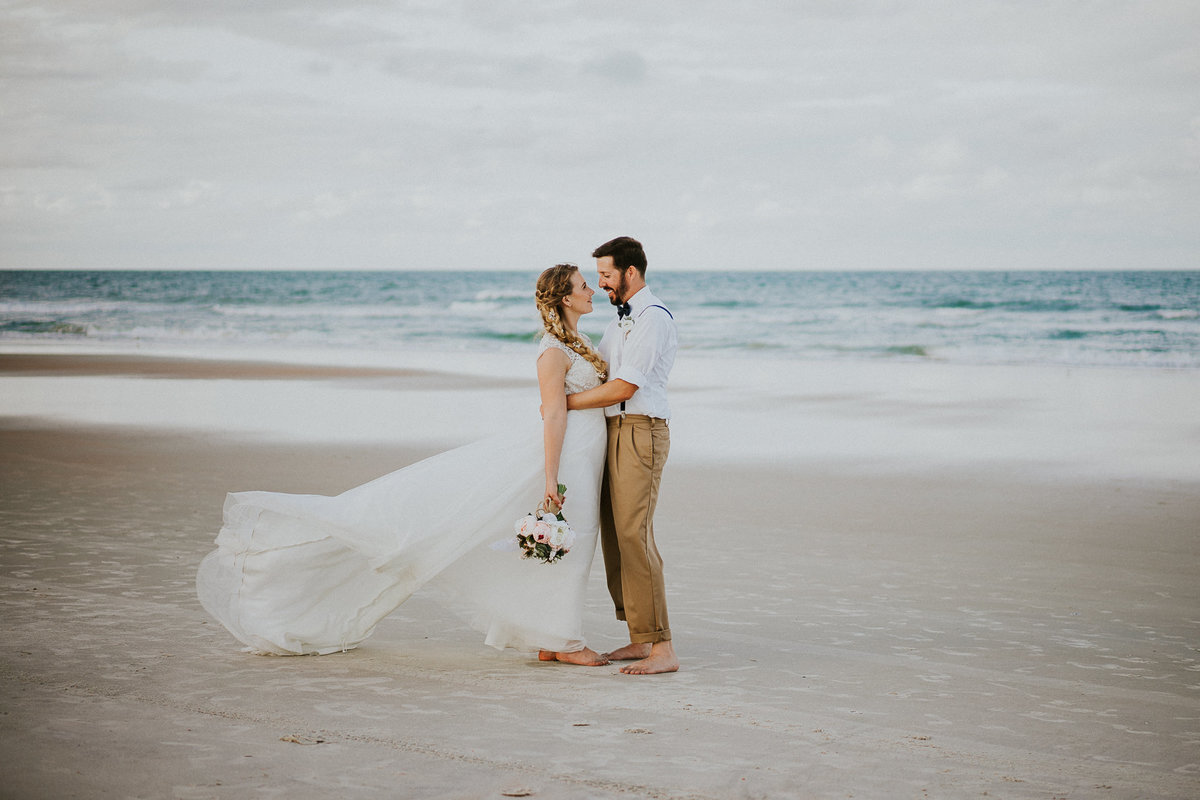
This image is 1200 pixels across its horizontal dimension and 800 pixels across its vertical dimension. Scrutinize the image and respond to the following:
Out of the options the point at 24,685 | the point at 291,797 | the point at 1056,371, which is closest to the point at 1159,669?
the point at 291,797

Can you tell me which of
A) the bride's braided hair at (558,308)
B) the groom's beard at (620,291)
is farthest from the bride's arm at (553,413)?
the groom's beard at (620,291)

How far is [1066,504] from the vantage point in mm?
8742

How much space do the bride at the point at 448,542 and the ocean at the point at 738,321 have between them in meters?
13.4

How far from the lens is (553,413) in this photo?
4.80m

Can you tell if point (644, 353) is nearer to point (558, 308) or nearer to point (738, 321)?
point (558, 308)

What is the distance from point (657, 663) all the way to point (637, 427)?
1067 millimetres

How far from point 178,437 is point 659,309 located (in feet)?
28.8

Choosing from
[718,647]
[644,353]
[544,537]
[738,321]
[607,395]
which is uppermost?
[738,321]

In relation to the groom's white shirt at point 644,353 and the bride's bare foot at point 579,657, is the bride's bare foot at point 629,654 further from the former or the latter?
the groom's white shirt at point 644,353

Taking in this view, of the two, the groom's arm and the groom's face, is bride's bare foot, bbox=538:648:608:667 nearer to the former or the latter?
the groom's arm

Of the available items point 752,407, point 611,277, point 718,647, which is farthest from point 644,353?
point 752,407

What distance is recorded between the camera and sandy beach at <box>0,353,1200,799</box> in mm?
3561

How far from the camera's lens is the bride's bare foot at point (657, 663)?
4754mm

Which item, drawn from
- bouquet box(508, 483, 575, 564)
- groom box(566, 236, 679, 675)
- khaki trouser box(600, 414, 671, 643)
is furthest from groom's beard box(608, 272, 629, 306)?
bouquet box(508, 483, 575, 564)
